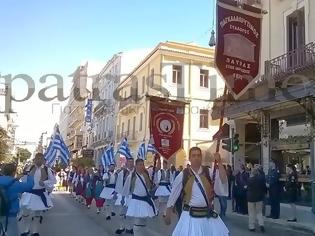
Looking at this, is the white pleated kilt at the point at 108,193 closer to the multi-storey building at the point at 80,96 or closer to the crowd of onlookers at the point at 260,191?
the crowd of onlookers at the point at 260,191

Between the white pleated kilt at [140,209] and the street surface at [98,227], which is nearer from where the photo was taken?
the white pleated kilt at [140,209]

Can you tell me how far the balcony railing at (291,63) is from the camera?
1784 centimetres

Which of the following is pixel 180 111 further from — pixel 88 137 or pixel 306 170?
pixel 88 137

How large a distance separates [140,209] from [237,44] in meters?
6.24

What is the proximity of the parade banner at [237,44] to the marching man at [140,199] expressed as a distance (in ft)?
13.0

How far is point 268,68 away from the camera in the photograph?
20469 millimetres

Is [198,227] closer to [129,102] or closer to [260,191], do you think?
[260,191]

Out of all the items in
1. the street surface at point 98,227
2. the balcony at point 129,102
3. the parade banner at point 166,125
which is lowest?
the street surface at point 98,227

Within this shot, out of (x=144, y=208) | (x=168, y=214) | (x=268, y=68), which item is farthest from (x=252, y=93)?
(x=168, y=214)

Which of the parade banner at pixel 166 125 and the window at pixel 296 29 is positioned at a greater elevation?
the window at pixel 296 29

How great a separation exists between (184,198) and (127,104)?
39323mm

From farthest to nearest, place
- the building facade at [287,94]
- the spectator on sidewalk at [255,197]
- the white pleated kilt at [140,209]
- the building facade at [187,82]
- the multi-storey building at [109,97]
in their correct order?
the multi-storey building at [109,97], the building facade at [187,82], the building facade at [287,94], the spectator on sidewalk at [255,197], the white pleated kilt at [140,209]

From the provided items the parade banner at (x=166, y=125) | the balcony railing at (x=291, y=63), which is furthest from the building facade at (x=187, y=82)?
the parade banner at (x=166, y=125)

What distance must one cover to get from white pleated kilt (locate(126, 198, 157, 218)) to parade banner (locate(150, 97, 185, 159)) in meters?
6.12
